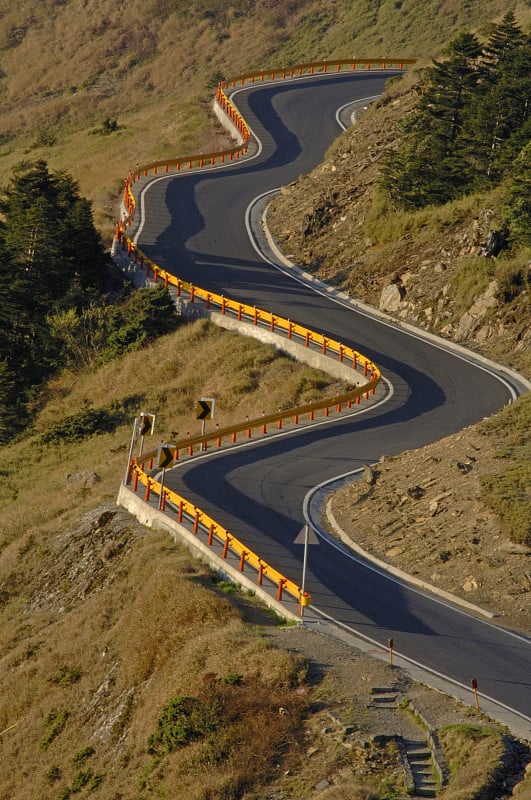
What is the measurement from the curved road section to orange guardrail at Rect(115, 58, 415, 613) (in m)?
0.77

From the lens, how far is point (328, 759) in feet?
58.0

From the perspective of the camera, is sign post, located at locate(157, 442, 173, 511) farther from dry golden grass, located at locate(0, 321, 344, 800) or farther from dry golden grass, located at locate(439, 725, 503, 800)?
dry golden grass, located at locate(439, 725, 503, 800)

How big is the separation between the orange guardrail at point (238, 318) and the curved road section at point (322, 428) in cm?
77

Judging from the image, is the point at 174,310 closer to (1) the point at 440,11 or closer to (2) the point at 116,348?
(2) the point at 116,348

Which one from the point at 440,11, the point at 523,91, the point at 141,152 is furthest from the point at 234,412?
the point at 440,11

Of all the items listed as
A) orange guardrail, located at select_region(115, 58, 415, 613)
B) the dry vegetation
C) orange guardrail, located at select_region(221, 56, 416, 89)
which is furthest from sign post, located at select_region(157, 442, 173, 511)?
orange guardrail, located at select_region(221, 56, 416, 89)

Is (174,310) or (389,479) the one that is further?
(174,310)

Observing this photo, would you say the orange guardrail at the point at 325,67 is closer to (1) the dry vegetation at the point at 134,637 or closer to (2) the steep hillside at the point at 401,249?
(1) the dry vegetation at the point at 134,637

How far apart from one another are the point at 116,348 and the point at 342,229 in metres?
14.4

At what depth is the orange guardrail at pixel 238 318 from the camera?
2642cm

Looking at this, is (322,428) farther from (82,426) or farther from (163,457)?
(82,426)

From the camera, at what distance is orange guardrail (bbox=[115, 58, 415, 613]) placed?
86.7 ft

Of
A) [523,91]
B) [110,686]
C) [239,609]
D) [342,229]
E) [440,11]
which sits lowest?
[110,686]

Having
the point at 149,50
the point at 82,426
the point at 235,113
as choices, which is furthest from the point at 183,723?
the point at 149,50
